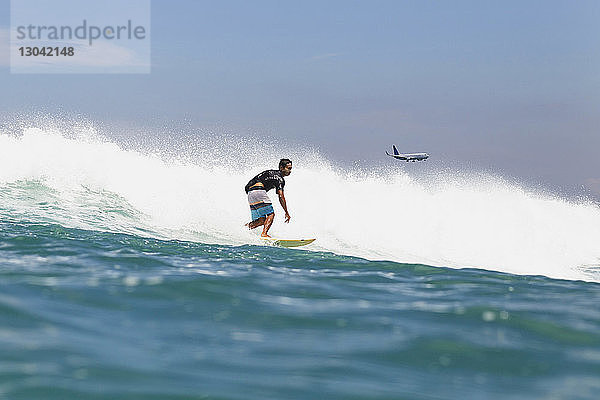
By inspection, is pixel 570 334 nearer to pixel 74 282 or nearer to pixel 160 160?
pixel 74 282

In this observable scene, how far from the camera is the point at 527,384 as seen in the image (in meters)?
4.42

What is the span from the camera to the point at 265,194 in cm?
1566

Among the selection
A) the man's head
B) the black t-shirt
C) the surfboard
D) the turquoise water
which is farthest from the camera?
the black t-shirt

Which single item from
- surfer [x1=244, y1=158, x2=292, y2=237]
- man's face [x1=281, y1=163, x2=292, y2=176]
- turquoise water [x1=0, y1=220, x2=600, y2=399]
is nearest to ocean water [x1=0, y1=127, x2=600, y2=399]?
turquoise water [x1=0, y1=220, x2=600, y2=399]

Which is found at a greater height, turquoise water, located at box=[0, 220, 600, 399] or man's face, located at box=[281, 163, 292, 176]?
man's face, located at box=[281, 163, 292, 176]

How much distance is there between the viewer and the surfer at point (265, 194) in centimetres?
1549

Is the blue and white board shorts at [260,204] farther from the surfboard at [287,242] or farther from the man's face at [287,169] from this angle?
the surfboard at [287,242]

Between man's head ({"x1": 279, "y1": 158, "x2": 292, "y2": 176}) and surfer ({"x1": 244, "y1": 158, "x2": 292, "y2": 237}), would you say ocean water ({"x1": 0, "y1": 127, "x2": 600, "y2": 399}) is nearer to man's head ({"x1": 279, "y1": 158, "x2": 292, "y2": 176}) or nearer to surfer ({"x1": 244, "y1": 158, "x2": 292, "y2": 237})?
surfer ({"x1": 244, "y1": 158, "x2": 292, "y2": 237})

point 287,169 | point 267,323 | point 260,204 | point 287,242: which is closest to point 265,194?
point 260,204

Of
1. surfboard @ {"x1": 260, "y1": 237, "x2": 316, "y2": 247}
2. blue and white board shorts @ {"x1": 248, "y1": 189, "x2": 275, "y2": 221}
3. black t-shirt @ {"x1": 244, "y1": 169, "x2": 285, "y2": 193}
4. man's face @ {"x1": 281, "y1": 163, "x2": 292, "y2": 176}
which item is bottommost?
surfboard @ {"x1": 260, "y1": 237, "x2": 316, "y2": 247}

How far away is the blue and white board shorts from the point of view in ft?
50.9

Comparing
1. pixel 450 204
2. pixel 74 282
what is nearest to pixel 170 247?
pixel 74 282

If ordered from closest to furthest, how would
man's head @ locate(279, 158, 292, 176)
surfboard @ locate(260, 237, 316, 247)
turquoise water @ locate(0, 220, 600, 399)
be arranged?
turquoise water @ locate(0, 220, 600, 399)
surfboard @ locate(260, 237, 316, 247)
man's head @ locate(279, 158, 292, 176)

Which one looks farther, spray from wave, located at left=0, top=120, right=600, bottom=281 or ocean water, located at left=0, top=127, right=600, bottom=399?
spray from wave, located at left=0, top=120, right=600, bottom=281
